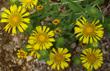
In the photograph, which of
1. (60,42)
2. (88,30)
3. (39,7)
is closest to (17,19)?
(39,7)

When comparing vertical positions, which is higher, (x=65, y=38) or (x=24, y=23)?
(x=24, y=23)

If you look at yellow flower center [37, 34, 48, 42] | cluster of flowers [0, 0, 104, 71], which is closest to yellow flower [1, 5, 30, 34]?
cluster of flowers [0, 0, 104, 71]

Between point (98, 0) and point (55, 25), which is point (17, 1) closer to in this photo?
point (55, 25)

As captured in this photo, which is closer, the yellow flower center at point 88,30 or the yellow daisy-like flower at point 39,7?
the yellow flower center at point 88,30

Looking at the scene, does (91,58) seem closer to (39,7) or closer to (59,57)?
(59,57)

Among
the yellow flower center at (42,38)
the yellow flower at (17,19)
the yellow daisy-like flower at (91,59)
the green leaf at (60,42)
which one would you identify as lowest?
the yellow daisy-like flower at (91,59)

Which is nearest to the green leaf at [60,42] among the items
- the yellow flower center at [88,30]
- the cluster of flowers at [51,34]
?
the cluster of flowers at [51,34]

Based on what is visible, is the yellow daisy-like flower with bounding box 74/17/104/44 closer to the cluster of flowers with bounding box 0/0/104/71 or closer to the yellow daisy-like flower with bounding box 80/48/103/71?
the cluster of flowers with bounding box 0/0/104/71

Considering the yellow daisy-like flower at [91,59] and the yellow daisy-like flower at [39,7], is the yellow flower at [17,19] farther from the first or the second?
the yellow daisy-like flower at [91,59]

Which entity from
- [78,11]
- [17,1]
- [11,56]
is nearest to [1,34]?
[11,56]
